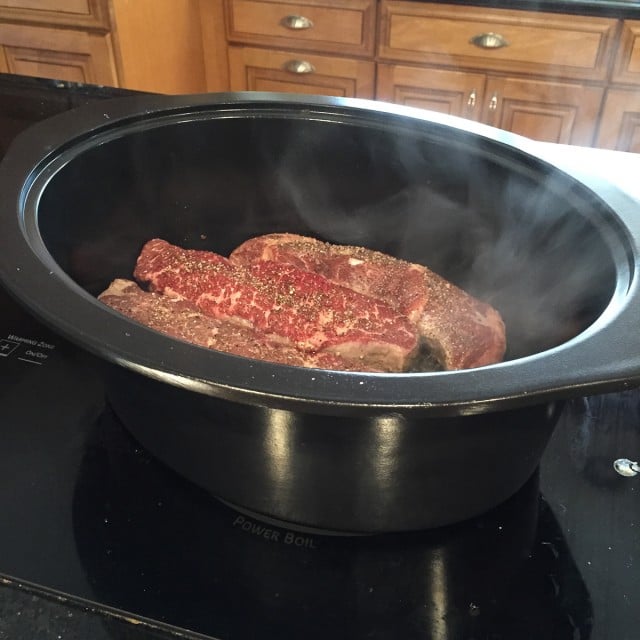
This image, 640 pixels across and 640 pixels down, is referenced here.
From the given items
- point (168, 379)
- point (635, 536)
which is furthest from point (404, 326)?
point (168, 379)

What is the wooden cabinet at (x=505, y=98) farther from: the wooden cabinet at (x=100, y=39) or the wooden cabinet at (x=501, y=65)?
the wooden cabinet at (x=100, y=39)

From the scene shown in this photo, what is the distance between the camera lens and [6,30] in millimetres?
2307

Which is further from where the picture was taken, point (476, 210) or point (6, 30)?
point (6, 30)

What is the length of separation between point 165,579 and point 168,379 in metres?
0.24

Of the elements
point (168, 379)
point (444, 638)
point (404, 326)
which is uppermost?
point (168, 379)

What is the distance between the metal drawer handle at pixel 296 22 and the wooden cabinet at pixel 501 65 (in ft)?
0.86

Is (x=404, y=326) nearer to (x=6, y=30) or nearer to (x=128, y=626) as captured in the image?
(x=128, y=626)

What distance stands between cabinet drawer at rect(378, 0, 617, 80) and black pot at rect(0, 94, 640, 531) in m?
1.32

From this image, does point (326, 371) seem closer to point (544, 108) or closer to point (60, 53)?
point (544, 108)

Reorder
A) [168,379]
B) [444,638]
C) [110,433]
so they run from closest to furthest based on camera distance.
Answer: [168,379] < [444,638] < [110,433]

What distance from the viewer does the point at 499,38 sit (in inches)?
82.7

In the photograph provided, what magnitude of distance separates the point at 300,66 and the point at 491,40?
2.19 ft

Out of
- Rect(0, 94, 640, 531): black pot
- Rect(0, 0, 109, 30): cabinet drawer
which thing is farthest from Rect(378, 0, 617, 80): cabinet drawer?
Rect(0, 94, 640, 531): black pot

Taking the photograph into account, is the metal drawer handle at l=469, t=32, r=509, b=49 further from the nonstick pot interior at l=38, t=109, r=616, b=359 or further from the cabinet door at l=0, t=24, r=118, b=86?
the nonstick pot interior at l=38, t=109, r=616, b=359
